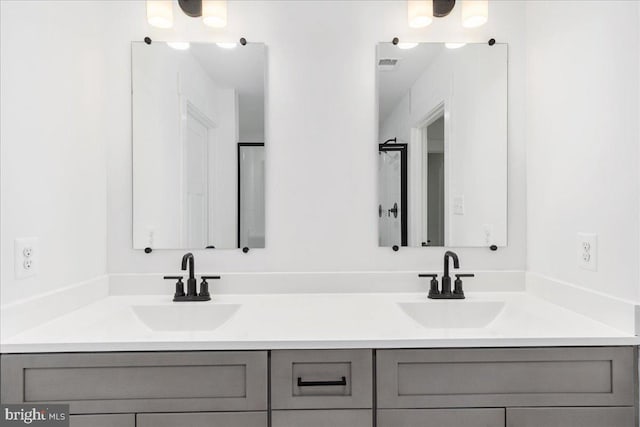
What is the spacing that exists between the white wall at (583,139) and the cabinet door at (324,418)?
2.68 feet

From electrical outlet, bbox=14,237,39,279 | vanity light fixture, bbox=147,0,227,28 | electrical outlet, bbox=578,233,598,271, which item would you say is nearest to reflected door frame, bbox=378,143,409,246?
electrical outlet, bbox=578,233,598,271

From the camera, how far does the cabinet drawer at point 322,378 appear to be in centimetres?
113

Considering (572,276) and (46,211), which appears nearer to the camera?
(46,211)

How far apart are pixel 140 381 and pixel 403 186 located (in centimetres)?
116

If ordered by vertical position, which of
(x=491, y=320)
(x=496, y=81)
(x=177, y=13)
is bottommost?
(x=491, y=320)

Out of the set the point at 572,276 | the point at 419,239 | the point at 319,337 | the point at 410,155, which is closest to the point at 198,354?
the point at 319,337

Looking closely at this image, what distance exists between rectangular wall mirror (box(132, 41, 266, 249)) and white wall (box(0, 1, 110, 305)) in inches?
5.6

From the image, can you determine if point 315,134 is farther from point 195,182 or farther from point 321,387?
point 321,387

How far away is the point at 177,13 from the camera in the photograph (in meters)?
1.72

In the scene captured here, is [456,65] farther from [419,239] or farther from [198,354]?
[198,354]

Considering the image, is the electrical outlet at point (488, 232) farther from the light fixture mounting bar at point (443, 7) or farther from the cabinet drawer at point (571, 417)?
the light fixture mounting bar at point (443, 7)

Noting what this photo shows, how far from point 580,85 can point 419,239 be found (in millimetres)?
771

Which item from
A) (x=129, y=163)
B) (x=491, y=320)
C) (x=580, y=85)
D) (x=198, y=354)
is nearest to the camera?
A: (x=198, y=354)

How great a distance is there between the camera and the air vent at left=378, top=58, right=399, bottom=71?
172 cm
